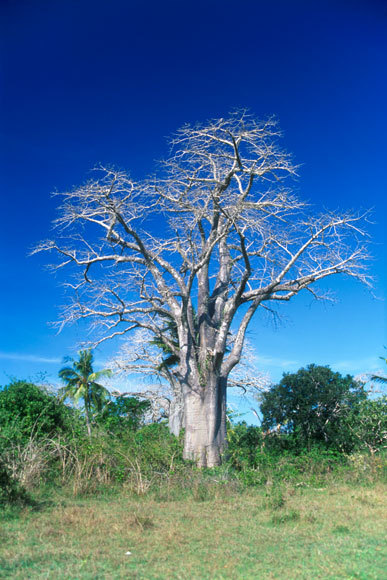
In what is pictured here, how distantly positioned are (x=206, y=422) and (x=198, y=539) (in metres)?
7.31

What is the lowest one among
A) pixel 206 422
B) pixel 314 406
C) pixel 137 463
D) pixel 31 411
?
pixel 137 463

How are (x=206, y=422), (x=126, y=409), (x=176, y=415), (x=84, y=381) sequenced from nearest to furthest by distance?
(x=206, y=422) < (x=176, y=415) < (x=126, y=409) < (x=84, y=381)

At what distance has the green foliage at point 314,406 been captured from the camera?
1605 centimetres

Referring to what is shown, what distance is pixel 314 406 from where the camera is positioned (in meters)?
16.3

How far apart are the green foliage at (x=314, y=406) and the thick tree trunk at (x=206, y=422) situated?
9.27 feet

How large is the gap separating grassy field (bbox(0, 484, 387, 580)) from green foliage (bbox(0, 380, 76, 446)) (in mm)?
3471

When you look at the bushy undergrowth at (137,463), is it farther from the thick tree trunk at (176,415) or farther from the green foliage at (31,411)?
the thick tree trunk at (176,415)

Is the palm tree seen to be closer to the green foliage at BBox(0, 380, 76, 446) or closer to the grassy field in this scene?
the green foliage at BBox(0, 380, 76, 446)

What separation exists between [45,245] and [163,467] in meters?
7.37

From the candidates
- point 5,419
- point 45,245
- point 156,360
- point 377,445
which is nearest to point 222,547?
point 5,419

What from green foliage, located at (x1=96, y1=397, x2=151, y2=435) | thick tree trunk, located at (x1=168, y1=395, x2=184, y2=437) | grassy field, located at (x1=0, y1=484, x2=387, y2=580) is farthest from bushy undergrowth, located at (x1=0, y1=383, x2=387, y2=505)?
green foliage, located at (x1=96, y1=397, x2=151, y2=435)

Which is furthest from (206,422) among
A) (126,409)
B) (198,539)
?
(126,409)

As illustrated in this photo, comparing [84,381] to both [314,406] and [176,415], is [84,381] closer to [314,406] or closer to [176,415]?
[176,415]

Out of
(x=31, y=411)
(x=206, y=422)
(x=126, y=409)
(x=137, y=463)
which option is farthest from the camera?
(x=126, y=409)
